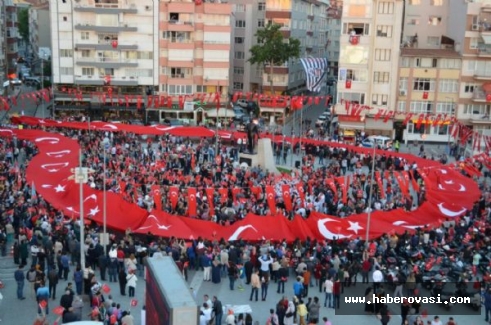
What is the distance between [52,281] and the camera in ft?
75.4

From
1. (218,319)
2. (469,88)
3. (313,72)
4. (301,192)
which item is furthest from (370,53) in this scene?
(218,319)

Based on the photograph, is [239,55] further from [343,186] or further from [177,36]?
[343,186]

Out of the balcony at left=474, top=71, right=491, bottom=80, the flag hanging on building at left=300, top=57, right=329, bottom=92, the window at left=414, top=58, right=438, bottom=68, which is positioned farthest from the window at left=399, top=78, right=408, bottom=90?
the flag hanging on building at left=300, top=57, right=329, bottom=92

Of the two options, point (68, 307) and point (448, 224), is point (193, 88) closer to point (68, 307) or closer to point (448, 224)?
point (448, 224)

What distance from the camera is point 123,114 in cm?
6894

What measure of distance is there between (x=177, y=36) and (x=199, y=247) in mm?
46523

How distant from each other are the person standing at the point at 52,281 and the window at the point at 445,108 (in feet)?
161

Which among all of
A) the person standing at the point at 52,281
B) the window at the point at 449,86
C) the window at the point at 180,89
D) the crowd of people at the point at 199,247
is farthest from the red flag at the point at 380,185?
the window at the point at 180,89

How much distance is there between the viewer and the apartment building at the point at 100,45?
67438 mm

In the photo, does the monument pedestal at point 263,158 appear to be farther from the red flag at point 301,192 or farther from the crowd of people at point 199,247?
the red flag at point 301,192

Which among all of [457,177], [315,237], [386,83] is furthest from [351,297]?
[386,83]

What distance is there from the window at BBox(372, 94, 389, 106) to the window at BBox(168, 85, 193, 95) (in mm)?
19470

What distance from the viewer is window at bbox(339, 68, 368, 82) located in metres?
64.1

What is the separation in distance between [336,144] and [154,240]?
78.7 ft
